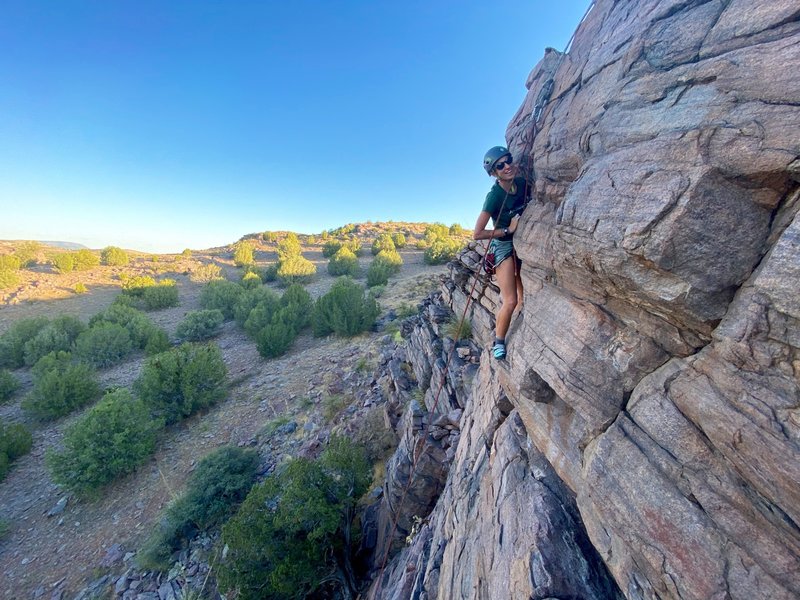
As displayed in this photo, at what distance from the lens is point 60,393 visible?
13.3m

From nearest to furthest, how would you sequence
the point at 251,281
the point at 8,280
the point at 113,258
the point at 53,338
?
the point at 53,338, the point at 8,280, the point at 251,281, the point at 113,258

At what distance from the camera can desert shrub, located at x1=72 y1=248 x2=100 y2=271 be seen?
3447 centimetres

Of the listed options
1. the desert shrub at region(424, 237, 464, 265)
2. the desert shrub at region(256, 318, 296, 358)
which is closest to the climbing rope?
the desert shrub at region(256, 318, 296, 358)

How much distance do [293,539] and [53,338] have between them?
21.4 metres

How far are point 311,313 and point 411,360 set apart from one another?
11.2 meters

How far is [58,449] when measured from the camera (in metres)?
11.7

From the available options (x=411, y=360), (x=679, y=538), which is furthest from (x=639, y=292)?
(x=411, y=360)

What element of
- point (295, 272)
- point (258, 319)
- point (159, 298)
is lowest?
point (258, 319)

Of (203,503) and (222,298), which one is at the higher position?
(222,298)

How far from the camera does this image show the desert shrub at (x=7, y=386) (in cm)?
1459

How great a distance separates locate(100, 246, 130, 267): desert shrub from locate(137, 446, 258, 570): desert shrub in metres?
43.0

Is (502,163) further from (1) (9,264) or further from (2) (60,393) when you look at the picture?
(1) (9,264)

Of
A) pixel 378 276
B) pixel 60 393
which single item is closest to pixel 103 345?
pixel 60 393

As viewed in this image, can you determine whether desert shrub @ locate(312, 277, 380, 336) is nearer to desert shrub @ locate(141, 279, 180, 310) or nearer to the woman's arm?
the woman's arm
